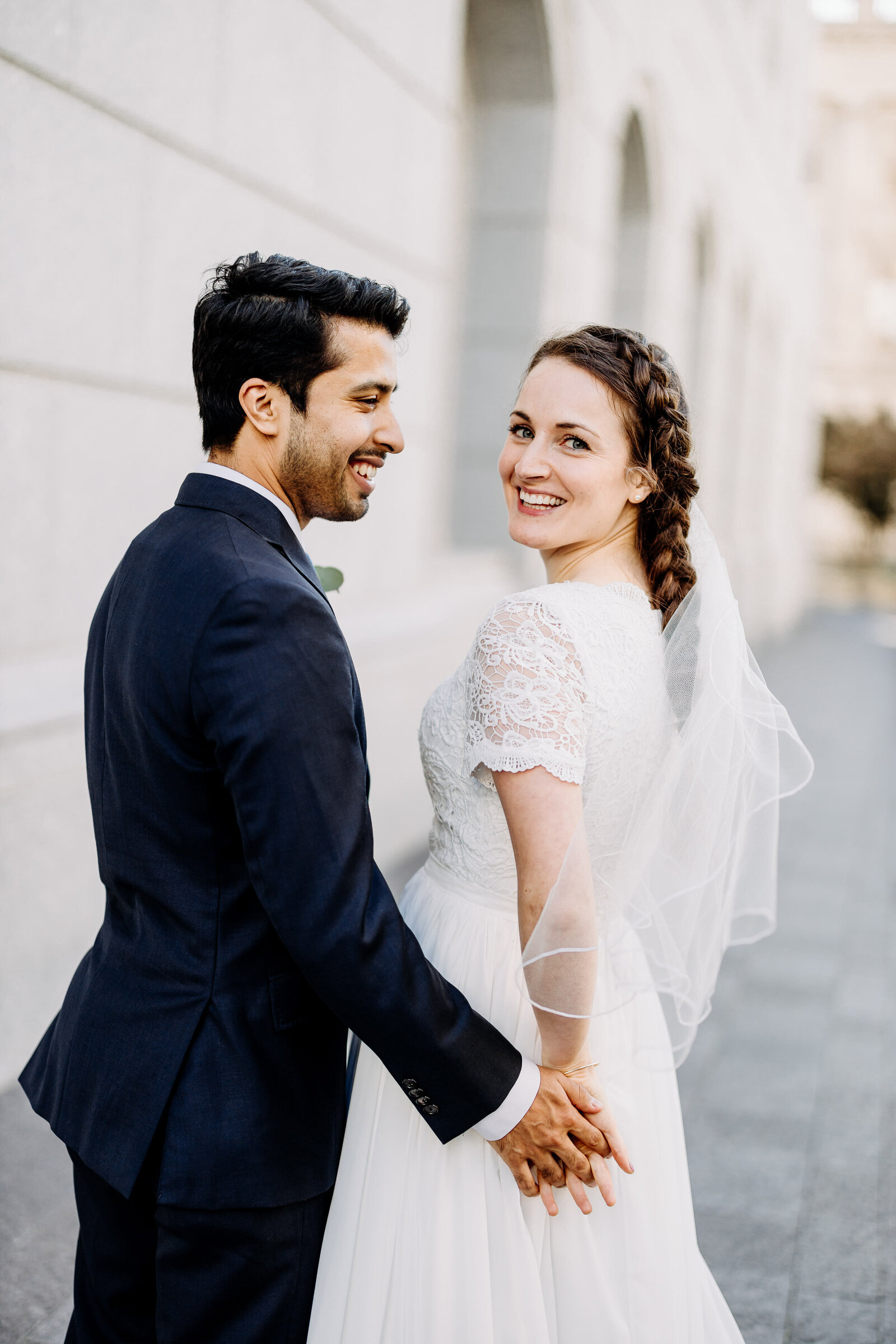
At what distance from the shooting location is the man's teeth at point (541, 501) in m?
1.92

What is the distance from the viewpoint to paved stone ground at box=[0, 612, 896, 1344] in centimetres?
282

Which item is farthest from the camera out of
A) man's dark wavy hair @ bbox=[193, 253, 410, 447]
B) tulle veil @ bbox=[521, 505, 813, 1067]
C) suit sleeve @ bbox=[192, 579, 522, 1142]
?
tulle veil @ bbox=[521, 505, 813, 1067]

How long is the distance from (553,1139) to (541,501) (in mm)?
980

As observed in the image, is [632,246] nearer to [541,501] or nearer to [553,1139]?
[541,501]

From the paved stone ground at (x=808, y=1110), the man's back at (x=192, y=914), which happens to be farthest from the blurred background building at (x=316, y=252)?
the paved stone ground at (x=808, y=1110)

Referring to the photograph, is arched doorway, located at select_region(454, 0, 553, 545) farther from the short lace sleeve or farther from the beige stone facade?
the beige stone facade

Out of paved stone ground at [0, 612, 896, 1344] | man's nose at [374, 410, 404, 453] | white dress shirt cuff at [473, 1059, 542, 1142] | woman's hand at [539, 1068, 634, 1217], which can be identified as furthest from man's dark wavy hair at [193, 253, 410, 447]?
paved stone ground at [0, 612, 896, 1344]

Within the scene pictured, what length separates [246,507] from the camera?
1651 millimetres

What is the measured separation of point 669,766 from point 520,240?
6299 millimetres

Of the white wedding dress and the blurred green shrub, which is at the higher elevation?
A: the blurred green shrub

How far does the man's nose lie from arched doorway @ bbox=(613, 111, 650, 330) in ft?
28.8

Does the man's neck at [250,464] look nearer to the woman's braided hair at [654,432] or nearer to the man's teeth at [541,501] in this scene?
the man's teeth at [541,501]

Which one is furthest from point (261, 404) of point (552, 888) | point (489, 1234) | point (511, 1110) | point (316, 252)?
point (316, 252)

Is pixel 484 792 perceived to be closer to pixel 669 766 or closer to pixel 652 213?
pixel 669 766
